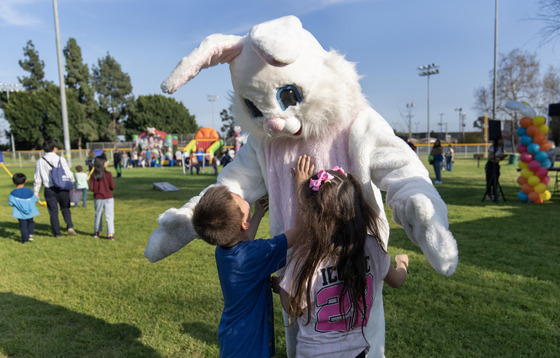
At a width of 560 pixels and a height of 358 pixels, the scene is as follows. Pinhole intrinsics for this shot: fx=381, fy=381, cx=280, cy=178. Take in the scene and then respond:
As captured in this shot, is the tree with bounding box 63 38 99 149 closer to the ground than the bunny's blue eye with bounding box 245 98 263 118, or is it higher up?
higher up

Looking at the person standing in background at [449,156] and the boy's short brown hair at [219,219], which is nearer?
the boy's short brown hair at [219,219]

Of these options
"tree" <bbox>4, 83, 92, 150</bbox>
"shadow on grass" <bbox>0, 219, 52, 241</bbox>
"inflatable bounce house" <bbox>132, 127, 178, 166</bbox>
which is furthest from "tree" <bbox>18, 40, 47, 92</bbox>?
"shadow on grass" <bbox>0, 219, 52, 241</bbox>

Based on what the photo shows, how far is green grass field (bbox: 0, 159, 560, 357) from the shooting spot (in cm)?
332

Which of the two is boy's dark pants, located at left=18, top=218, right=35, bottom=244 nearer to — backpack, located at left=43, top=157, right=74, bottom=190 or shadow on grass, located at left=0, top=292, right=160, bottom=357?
backpack, located at left=43, top=157, right=74, bottom=190

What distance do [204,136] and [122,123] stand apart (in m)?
30.1

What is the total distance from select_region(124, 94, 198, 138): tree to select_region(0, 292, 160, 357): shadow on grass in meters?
54.2

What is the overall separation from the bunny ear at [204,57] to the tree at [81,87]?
51.8m

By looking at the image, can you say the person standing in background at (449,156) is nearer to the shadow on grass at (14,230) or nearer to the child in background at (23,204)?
the shadow on grass at (14,230)

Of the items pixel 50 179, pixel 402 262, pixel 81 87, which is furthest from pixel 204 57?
pixel 81 87

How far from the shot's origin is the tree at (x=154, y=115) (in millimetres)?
55062

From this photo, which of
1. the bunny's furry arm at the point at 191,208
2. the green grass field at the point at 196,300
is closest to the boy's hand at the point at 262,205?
the bunny's furry arm at the point at 191,208

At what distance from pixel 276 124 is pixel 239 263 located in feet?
2.25

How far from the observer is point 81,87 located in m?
48.8

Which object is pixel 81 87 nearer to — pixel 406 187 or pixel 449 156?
pixel 449 156
